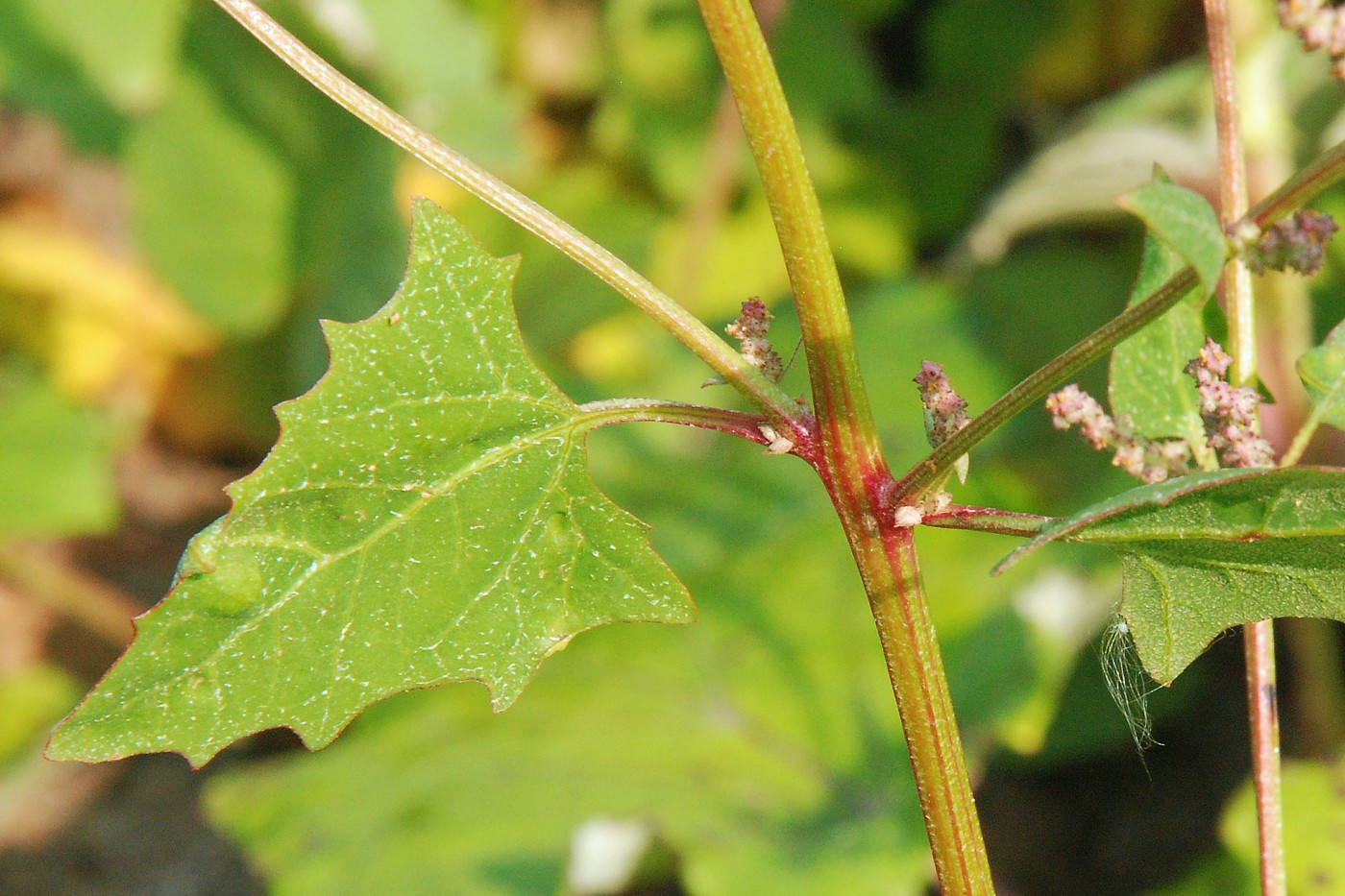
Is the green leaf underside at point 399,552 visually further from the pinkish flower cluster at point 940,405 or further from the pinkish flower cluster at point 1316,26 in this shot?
the pinkish flower cluster at point 1316,26

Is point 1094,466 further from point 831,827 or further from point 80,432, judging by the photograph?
point 80,432

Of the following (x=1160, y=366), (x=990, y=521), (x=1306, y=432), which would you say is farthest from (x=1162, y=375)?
(x=990, y=521)

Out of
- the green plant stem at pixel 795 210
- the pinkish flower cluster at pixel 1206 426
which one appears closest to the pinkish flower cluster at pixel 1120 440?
the pinkish flower cluster at pixel 1206 426

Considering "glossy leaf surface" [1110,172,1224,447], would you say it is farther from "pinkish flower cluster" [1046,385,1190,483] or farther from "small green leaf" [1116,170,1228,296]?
"small green leaf" [1116,170,1228,296]

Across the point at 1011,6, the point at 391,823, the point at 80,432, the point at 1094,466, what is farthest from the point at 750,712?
the point at 1011,6

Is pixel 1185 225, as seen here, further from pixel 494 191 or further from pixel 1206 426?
pixel 494 191
